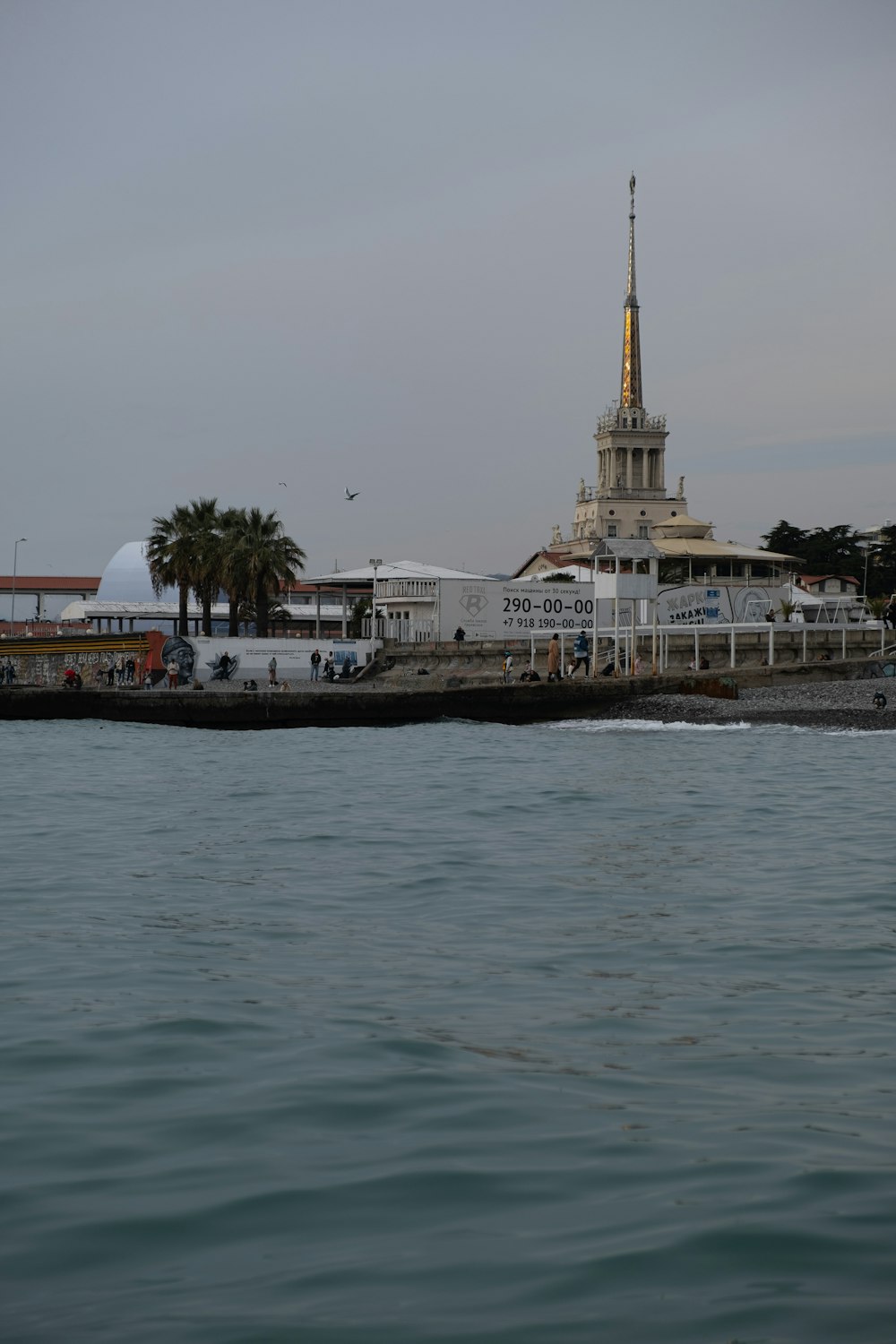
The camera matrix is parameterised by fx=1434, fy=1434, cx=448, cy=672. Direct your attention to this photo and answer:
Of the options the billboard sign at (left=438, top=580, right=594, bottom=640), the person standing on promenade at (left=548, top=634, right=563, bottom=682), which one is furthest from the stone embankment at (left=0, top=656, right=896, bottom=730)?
the billboard sign at (left=438, top=580, right=594, bottom=640)

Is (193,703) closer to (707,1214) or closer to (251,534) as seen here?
(251,534)

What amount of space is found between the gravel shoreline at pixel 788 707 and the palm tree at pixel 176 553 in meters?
25.4

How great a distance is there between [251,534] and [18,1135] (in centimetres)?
5123

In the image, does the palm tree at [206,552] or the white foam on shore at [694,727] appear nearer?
the white foam on shore at [694,727]

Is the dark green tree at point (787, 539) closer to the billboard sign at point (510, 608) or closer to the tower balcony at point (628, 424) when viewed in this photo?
the tower balcony at point (628, 424)

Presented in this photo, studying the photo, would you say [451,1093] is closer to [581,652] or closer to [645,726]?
[645,726]

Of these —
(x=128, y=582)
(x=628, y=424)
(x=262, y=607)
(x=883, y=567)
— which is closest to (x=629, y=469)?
(x=628, y=424)

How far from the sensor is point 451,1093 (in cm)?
558

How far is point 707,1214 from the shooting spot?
4.31 metres

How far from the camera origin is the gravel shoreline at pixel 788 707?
31531 millimetres

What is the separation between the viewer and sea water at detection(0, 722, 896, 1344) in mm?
3840

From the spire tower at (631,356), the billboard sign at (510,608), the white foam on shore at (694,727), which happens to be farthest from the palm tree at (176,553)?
the spire tower at (631,356)

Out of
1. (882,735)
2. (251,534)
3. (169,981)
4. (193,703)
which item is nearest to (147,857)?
(169,981)

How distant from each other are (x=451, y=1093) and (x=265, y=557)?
49.5 metres
